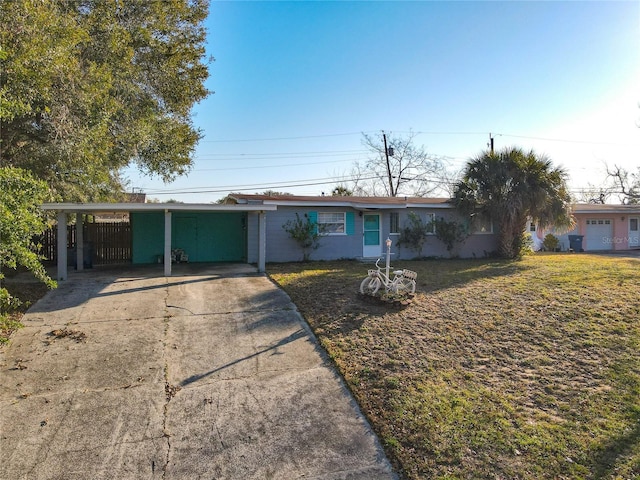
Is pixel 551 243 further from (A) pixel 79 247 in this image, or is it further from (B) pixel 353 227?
(A) pixel 79 247

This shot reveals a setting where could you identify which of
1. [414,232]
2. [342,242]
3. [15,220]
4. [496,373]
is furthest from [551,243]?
[15,220]

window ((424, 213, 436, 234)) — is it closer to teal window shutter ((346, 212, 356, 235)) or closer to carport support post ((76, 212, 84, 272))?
teal window shutter ((346, 212, 356, 235))

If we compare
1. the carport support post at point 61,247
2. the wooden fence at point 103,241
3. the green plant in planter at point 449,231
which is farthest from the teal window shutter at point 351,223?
the carport support post at point 61,247

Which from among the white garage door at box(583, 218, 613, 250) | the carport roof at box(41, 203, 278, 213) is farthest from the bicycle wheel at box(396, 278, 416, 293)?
the white garage door at box(583, 218, 613, 250)

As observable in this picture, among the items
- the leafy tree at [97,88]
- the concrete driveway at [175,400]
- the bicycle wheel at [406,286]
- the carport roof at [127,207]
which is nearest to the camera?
the concrete driveway at [175,400]

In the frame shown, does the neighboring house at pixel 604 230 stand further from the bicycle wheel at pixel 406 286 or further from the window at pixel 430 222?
the bicycle wheel at pixel 406 286

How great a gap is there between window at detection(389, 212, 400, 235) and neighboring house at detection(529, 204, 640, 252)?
31.9 feet

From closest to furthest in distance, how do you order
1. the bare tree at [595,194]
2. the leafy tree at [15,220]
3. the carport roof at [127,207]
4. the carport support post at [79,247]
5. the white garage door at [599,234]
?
1. the leafy tree at [15,220]
2. the carport roof at [127,207]
3. the carport support post at [79,247]
4. the white garage door at [599,234]
5. the bare tree at [595,194]

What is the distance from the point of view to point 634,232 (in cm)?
2264

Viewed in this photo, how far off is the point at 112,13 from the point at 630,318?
13171 millimetres

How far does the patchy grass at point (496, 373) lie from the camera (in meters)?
3.35

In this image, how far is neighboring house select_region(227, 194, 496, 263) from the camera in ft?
46.2

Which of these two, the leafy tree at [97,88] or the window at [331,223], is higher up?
the leafy tree at [97,88]

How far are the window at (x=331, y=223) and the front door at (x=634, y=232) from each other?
18536 mm
